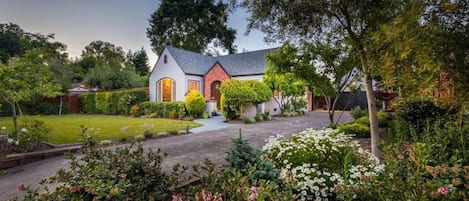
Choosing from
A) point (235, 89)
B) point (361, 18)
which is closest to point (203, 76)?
point (235, 89)

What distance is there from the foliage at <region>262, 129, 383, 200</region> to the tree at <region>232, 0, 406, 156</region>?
1.62m

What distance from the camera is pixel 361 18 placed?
451 centimetres

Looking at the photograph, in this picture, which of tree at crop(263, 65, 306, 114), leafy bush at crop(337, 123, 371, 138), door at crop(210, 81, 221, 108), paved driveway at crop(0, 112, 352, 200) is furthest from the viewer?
door at crop(210, 81, 221, 108)

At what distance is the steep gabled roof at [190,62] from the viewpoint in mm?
17858

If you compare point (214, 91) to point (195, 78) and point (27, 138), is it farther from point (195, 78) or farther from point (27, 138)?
point (27, 138)

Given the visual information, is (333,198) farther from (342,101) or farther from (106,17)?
(342,101)

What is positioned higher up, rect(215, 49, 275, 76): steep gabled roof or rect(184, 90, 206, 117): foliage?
rect(215, 49, 275, 76): steep gabled roof

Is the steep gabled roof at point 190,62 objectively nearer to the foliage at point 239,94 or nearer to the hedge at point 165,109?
the hedge at point 165,109

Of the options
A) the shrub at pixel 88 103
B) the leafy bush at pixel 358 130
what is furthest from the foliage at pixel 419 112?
the shrub at pixel 88 103

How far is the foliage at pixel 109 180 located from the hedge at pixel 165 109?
12.7m

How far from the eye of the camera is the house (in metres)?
17.6

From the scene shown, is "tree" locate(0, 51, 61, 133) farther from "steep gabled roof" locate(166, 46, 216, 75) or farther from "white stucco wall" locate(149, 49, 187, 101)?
"steep gabled roof" locate(166, 46, 216, 75)

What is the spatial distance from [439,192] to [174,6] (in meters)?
32.7

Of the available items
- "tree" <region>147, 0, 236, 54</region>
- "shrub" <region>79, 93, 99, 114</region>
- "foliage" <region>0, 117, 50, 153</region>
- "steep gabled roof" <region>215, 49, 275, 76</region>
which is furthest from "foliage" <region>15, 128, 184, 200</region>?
"tree" <region>147, 0, 236, 54</region>
